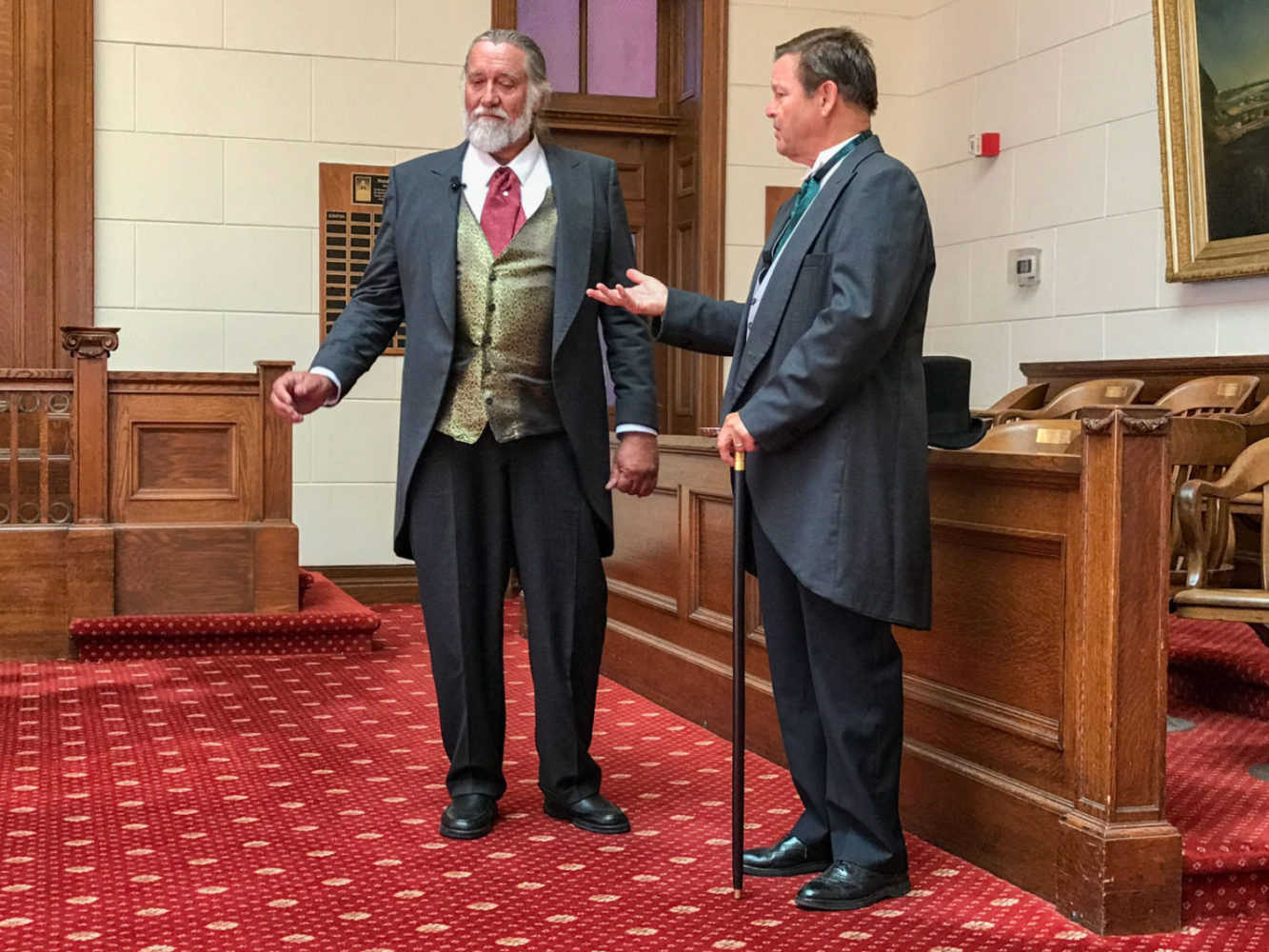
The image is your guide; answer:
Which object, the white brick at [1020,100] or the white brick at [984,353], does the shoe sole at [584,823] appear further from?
the white brick at [1020,100]

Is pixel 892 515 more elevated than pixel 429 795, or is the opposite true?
pixel 892 515

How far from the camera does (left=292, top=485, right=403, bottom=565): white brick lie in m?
7.28

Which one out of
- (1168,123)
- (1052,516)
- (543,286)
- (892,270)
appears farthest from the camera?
(1168,123)

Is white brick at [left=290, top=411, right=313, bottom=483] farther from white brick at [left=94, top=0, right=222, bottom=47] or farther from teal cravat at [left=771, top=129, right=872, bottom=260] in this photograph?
teal cravat at [left=771, top=129, right=872, bottom=260]

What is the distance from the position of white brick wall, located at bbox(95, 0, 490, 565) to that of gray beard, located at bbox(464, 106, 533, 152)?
4316 millimetres

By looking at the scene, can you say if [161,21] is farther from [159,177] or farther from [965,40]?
[965,40]

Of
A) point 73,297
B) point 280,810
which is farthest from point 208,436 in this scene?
point 280,810

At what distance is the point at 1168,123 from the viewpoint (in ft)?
20.4

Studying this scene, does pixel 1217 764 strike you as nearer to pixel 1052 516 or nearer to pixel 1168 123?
pixel 1052 516

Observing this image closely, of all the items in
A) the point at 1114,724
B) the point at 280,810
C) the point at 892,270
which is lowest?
the point at 280,810

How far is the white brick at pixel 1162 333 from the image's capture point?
6164mm

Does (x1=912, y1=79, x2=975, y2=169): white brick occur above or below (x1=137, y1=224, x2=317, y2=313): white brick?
above

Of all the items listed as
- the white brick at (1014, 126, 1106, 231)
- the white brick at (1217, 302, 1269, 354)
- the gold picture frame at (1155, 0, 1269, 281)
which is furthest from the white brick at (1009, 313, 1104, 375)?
the white brick at (1217, 302, 1269, 354)

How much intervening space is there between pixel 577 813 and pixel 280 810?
27.2 inches
